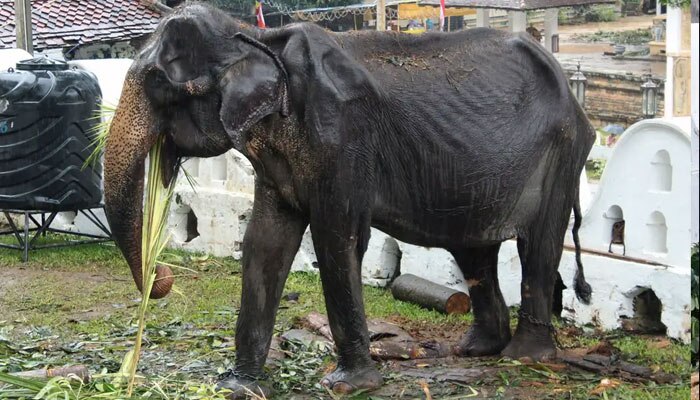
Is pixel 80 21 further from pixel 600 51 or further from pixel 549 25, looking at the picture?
pixel 600 51

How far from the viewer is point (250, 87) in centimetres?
661

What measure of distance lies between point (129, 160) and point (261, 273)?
1.04m

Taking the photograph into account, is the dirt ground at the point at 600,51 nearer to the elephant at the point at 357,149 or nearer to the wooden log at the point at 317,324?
the wooden log at the point at 317,324

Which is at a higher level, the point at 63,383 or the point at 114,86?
the point at 114,86

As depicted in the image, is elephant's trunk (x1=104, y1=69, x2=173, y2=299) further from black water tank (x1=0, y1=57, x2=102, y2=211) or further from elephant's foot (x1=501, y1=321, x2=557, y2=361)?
black water tank (x1=0, y1=57, x2=102, y2=211)

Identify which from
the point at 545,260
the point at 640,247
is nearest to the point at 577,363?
the point at 545,260

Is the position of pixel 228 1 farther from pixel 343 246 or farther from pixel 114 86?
pixel 343 246

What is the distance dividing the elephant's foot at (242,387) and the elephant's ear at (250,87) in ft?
4.36

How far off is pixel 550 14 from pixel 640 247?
21675 millimetres

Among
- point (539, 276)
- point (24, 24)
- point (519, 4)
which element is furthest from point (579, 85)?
point (539, 276)

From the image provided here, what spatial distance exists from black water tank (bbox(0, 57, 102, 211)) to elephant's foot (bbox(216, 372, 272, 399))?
15.7ft

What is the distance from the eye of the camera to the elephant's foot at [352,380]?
23.0ft

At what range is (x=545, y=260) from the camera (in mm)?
7762

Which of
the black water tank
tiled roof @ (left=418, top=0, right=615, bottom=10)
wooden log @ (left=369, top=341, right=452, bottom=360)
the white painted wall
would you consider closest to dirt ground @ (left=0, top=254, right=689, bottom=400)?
wooden log @ (left=369, top=341, right=452, bottom=360)
